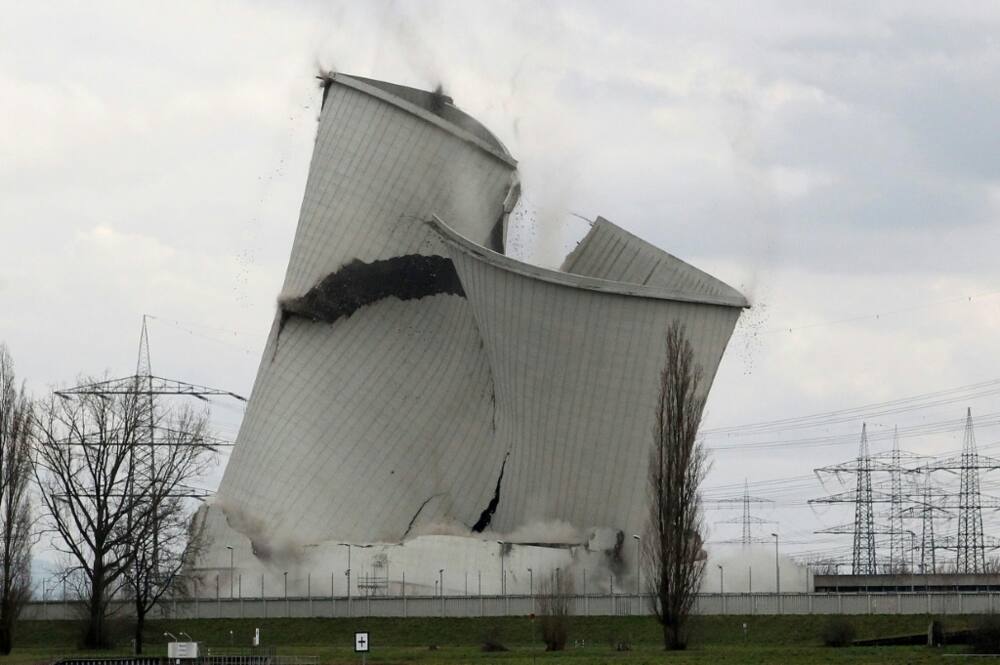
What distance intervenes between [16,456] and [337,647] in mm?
9430

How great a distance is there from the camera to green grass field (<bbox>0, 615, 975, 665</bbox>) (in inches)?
1565

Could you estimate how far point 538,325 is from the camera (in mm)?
59844

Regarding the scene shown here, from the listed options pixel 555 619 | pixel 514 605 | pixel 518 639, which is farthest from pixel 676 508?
pixel 514 605

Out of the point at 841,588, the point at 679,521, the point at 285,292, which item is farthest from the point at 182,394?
the point at 679,521

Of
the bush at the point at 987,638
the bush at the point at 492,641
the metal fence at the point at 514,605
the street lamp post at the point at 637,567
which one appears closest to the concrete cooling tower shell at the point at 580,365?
the street lamp post at the point at 637,567

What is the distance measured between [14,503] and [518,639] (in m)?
13.3

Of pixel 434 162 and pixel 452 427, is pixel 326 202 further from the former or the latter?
pixel 452 427

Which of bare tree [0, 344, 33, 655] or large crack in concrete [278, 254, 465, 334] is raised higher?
large crack in concrete [278, 254, 465, 334]

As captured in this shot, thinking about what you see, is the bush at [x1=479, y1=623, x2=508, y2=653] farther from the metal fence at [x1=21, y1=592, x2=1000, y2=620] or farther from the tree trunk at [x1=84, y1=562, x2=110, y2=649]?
the tree trunk at [x1=84, y1=562, x2=110, y2=649]

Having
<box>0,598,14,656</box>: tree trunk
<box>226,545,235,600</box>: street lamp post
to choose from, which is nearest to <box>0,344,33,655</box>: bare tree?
<box>0,598,14,656</box>: tree trunk

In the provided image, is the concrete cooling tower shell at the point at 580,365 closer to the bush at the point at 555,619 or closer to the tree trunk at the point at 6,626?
the bush at the point at 555,619

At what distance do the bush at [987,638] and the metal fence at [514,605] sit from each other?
14.9 ft

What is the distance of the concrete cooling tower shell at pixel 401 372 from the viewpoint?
2431 inches

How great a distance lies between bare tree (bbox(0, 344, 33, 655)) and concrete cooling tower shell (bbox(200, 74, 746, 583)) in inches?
586
